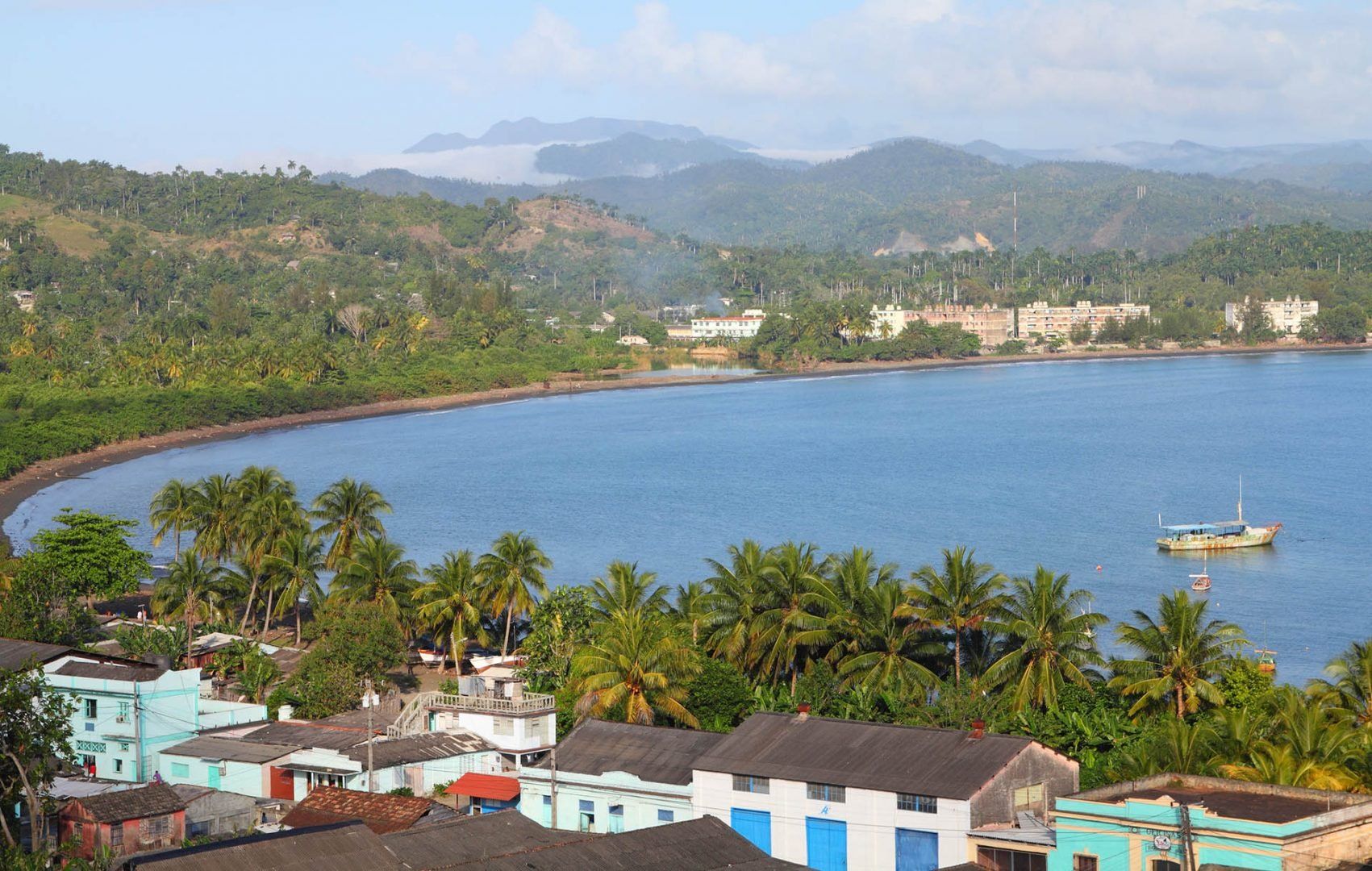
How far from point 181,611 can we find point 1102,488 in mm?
42678

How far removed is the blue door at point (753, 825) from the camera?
876 inches

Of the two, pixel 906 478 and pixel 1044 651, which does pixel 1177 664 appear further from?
pixel 906 478

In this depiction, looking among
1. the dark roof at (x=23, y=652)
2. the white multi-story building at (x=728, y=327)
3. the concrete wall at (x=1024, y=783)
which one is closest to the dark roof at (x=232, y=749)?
the dark roof at (x=23, y=652)

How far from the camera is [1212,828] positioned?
17031 millimetres

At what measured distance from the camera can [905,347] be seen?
6225 inches

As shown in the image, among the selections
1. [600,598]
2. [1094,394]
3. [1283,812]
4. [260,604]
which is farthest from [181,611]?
[1094,394]

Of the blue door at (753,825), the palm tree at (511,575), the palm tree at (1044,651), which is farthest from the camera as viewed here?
the palm tree at (511,575)

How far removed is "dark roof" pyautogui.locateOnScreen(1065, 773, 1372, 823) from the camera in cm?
1778

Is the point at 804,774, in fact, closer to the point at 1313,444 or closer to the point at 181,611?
the point at 181,611

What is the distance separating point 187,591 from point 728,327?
455ft

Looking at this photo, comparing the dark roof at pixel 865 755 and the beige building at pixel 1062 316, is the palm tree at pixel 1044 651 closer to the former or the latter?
the dark roof at pixel 865 755

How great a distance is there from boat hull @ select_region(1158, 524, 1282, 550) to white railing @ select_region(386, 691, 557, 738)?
3487 centimetres

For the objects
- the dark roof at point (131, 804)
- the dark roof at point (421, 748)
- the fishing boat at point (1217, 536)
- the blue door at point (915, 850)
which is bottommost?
the fishing boat at point (1217, 536)

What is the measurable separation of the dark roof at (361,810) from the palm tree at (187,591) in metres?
16.9
